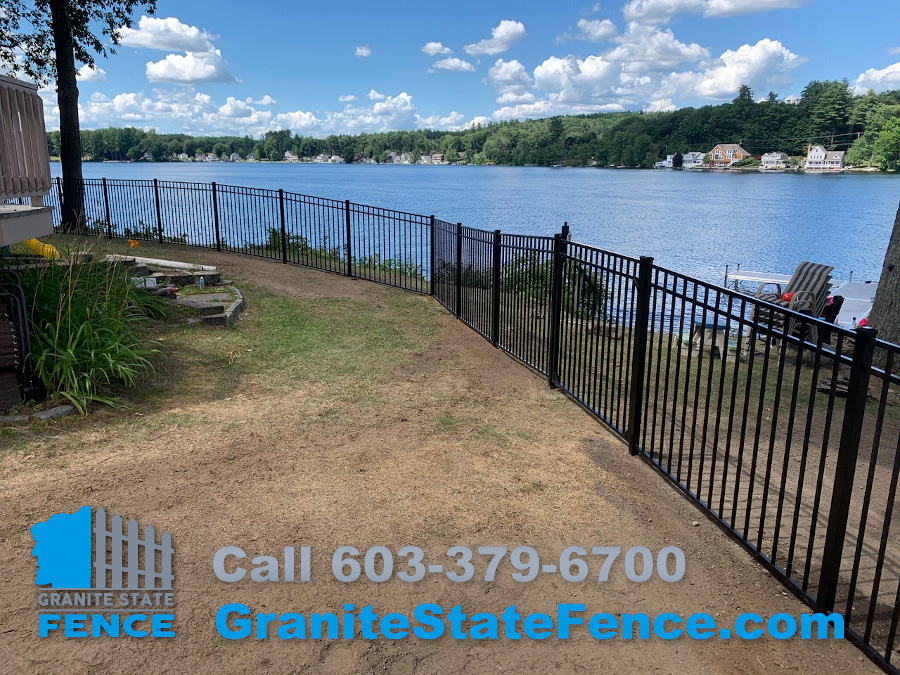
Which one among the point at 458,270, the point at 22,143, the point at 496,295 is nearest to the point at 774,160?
the point at 458,270

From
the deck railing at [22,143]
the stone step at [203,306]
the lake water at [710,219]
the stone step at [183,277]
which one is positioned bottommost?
the lake water at [710,219]

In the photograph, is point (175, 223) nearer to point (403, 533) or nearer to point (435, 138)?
point (403, 533)

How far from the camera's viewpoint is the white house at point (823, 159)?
10625 cm

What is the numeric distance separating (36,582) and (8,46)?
22.1 metres

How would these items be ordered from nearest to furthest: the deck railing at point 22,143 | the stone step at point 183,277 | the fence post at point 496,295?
the deck railing at point 22,143 < the fence post at point 496,295 < the stone step at point 183,277

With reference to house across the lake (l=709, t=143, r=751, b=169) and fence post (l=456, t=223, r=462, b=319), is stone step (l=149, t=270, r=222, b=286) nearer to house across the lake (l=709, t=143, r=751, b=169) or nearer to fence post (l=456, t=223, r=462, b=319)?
fence post (l=456, t=223, r=462, b=319)

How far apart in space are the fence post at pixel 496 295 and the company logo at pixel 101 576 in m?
6.01

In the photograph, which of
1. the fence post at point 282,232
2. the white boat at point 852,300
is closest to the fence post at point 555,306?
the white boat at point 852,300

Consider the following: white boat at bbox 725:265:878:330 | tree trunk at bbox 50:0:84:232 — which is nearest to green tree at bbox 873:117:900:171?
white boat at bbox 725:265:878:330

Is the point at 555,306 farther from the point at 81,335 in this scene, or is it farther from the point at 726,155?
the point at 726,155

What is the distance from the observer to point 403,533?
14.0 ft

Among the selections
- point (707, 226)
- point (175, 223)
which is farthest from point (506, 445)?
point (707, 226)

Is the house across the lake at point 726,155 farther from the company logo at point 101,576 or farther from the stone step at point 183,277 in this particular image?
the company logo at point 101,576

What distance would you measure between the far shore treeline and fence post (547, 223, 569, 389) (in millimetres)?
99305
